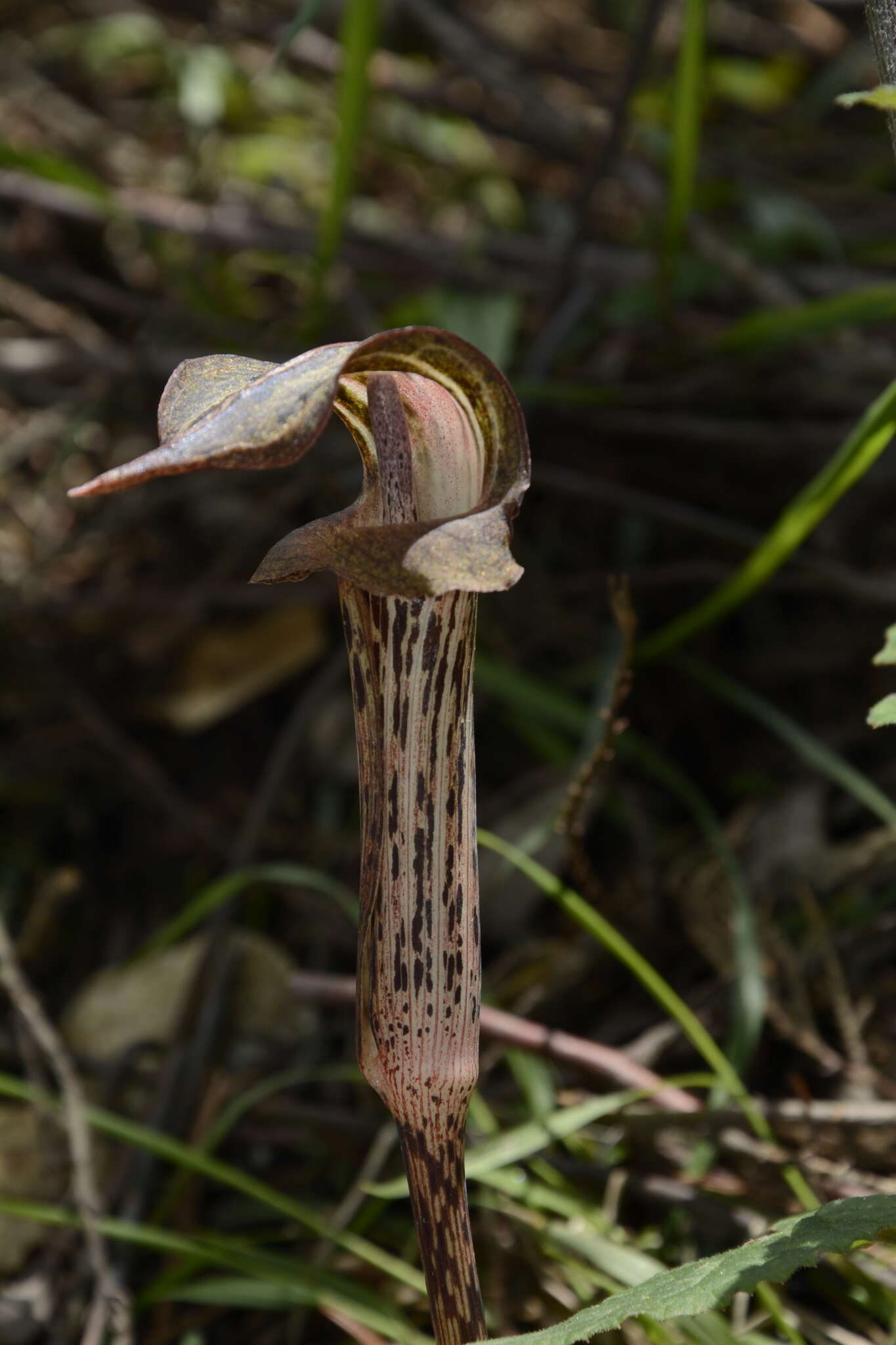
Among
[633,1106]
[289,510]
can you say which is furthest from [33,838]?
[633,1106]

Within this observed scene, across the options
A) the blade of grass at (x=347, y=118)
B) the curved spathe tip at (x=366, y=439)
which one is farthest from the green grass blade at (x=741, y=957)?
the blade of grass at (x=347, y=118)

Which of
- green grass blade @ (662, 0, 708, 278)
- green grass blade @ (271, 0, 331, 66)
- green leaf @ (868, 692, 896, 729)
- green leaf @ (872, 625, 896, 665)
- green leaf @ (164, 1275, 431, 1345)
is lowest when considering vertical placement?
green leaf @ (164, 1275, 431, 1345)

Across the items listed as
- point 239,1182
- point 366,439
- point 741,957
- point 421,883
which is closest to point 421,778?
point 421,883

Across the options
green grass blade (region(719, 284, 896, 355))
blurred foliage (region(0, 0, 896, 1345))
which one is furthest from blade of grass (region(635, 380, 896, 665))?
green grass blade (region(719, 284, 896, 355))

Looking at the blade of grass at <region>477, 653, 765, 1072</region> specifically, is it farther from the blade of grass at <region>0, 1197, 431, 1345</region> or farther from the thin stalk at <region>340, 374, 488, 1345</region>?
the thin stalk at <region>340, 374, 488, 1345</region>

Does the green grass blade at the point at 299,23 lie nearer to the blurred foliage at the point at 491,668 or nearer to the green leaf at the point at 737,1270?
the blurred foliage at the point at 491,668

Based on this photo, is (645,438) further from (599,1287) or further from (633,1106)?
(599,1287)

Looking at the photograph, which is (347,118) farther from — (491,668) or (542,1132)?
(542,1132)
